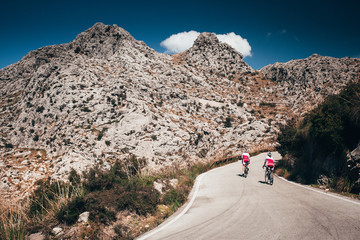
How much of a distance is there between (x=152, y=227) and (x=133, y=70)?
4698cm

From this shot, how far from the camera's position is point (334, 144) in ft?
28.2

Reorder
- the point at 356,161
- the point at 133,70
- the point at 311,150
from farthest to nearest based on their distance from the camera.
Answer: the point at 133,70 < the point at 311,150 < the point at 356,161

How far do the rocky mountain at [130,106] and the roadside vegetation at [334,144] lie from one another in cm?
434

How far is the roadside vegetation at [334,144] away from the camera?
7867mm

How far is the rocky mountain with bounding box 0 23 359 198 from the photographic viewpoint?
29.2 meters

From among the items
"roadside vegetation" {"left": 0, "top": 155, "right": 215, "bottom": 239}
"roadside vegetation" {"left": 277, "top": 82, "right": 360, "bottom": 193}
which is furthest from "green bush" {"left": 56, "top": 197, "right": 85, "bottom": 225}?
"roadside vegetation" {"left": 277, "top": 82, "right": 360, "bottom": 193}

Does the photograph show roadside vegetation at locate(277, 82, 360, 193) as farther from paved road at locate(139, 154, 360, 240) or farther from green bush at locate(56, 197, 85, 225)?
green bush at locate(56, 197, 85, 225)

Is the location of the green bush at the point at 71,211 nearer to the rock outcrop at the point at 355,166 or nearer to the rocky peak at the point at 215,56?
the rock outcrop at the point at 355,166

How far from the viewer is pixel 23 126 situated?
124 ft

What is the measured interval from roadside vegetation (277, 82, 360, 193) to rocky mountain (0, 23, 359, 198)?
434 cm

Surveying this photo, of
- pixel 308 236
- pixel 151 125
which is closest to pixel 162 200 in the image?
pixel 308 236

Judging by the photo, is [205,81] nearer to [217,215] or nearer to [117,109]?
[117,109]

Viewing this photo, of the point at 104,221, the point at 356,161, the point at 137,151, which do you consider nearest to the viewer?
the point at 104,221

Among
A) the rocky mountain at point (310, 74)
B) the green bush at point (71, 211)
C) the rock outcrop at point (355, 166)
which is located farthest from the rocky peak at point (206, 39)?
the green bush at point (71, 211)
